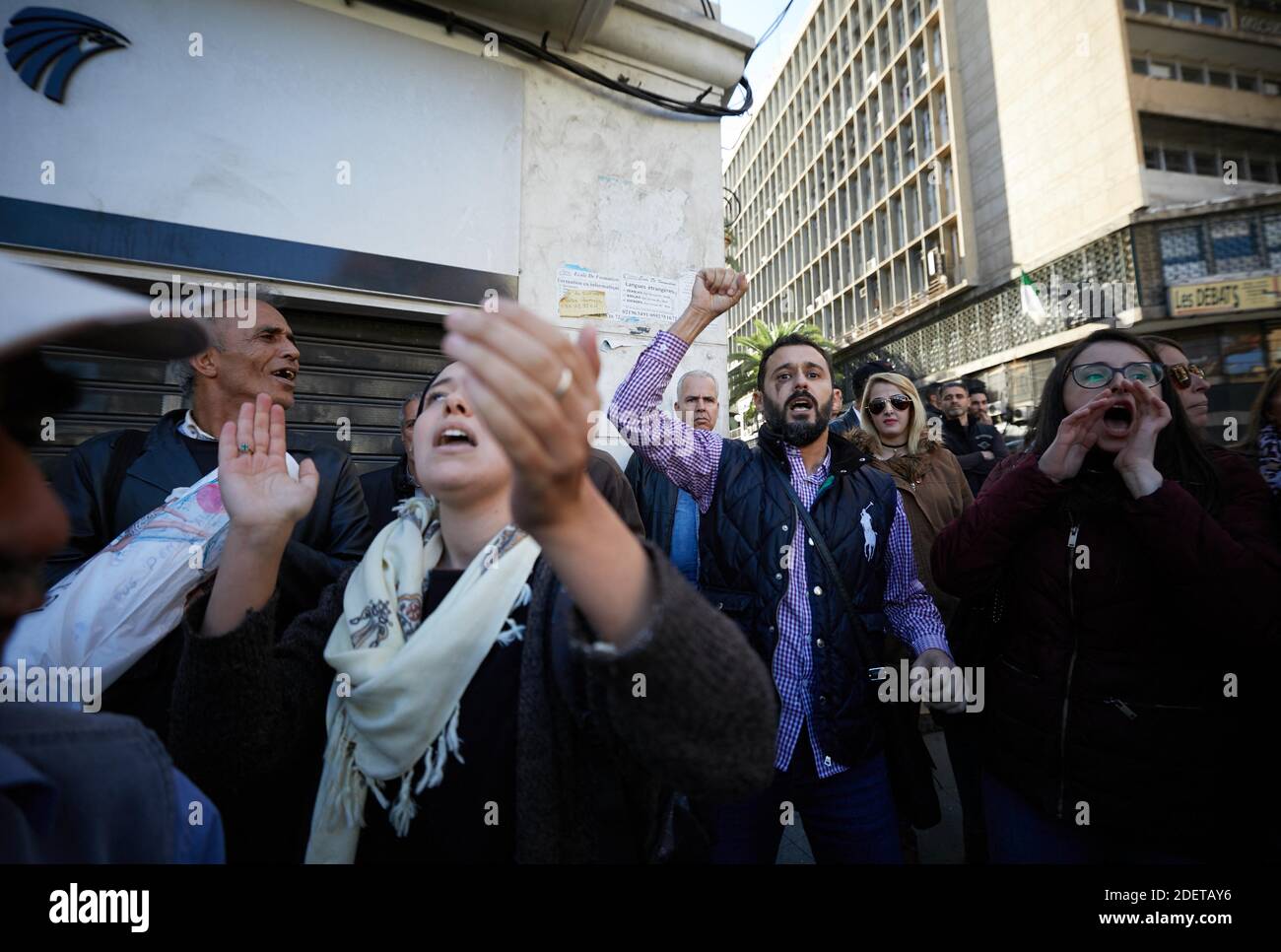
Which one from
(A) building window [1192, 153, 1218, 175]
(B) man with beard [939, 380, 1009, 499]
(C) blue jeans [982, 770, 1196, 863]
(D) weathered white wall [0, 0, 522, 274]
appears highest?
(A) building window [1192, 153, 1218, 175]

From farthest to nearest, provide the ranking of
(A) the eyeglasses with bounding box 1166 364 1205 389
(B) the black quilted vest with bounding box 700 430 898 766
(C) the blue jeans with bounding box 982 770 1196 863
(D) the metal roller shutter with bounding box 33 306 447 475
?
(D) the metal roller shutter with bounding box 33 306 447 475 < (A) the eyeglasses with bounding box 1166 364 1205 389 < (B) the black quilted vest with bounding box 700 430 898 766 < (C) the blue jeans with bounding box 982 770 1196 863

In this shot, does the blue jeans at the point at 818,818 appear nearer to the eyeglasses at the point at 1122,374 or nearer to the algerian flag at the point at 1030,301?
the eyeglasses at the point at 1122,374

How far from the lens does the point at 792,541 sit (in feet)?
7.24

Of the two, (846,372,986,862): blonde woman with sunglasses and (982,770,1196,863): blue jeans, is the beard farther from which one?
(982,770,1196,863): blue jeans

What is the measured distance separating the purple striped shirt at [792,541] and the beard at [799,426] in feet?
0.18

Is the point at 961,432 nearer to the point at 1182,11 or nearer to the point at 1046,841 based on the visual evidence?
the point at 1046,841

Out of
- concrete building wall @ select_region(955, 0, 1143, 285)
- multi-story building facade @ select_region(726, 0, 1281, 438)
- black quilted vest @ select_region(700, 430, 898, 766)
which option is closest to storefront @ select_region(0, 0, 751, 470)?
black quilted vest @ select_region(700, 430, 898, 766)

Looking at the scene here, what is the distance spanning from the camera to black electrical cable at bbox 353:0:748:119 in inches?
177

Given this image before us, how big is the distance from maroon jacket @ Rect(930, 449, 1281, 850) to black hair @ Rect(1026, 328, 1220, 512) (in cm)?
6

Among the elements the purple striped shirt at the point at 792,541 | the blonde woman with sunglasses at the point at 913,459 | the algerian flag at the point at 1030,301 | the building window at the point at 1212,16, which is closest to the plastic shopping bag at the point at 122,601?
the purple striped shirt at the point at 792,541

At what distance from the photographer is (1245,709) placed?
1.81 m

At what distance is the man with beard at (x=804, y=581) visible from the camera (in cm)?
204

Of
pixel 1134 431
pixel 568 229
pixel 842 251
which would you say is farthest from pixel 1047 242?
pixel 1134 431

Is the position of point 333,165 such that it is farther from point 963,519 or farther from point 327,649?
point 963,519
